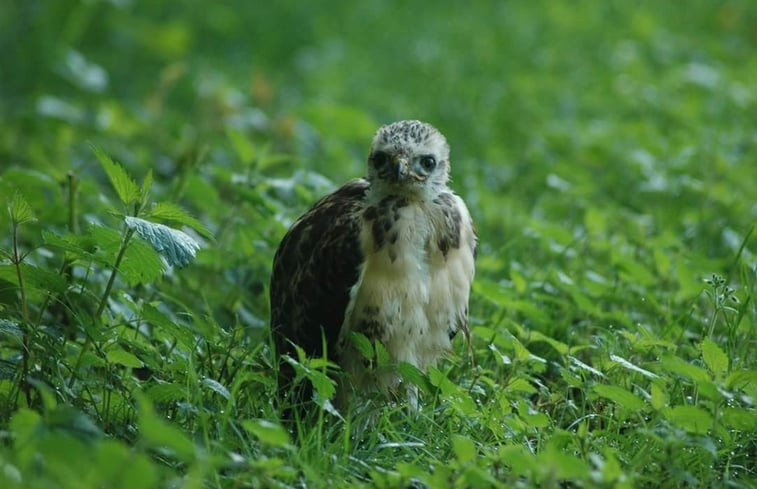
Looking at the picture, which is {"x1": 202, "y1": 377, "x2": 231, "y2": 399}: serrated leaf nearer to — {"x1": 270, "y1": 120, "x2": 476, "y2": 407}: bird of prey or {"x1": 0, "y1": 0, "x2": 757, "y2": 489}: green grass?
{"x1": 0, "y1": 0, "x2": 757, "y2": 489}: green grass

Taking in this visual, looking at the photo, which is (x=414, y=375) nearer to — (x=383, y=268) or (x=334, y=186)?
(x=383, y=268)

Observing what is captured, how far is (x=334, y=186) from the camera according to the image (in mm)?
6148

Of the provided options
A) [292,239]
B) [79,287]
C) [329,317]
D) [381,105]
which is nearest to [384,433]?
[329,317]

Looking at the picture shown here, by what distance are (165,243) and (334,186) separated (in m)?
2.37

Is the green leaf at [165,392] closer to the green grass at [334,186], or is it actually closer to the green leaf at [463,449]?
the green grass at [334,186]

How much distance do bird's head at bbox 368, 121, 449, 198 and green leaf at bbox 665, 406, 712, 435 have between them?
1250 millimetres

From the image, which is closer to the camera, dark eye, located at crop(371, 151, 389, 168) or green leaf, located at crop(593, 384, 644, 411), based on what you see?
green leaf, located at crop(593, 384, 644, 411)

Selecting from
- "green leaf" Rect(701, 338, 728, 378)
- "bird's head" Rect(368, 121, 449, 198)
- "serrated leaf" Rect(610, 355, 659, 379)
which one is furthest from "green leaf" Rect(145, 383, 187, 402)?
"green leaf" Rect(701, 338, 728, 378)

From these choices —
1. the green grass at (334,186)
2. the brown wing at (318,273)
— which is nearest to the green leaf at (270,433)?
the green grass at (334,186)

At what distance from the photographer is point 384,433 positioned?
415cm

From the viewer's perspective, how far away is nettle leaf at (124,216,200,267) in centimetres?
382

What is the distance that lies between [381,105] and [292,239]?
5.02 m

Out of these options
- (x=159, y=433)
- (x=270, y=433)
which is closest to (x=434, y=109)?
(x=270, y=433)

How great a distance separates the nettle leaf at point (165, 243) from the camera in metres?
3.82
